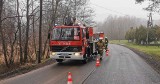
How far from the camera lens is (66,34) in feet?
69.5

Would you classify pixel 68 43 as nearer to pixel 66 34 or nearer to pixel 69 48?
pixel 69 48

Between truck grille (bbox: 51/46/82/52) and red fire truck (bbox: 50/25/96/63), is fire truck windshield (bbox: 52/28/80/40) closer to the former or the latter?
red fire truck (bbox: 50/25/96/63)

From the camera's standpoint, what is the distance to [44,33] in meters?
36.2

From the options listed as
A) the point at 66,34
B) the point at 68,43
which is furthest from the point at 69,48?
the point at 66,34

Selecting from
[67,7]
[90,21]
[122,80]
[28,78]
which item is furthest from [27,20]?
[90,21]

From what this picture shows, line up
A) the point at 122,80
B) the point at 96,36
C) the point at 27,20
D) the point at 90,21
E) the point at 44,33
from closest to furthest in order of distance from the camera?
1. the point at 122,80
2. the point at 27,20
3. the point at 96,36
4. the point at 44,33
5. the point at 90,21

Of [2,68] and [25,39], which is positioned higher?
[25,39]

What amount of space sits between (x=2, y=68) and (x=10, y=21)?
4.21 meters

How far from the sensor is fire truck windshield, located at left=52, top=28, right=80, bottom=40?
2103 cm

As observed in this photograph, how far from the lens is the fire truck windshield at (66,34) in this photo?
2103 centimetres

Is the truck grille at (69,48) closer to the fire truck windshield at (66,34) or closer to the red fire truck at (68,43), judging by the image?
the red fire truck at (68,43)

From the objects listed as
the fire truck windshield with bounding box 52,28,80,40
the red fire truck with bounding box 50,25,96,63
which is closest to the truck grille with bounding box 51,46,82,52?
the red fire truck with bounding box 50,25,96,63

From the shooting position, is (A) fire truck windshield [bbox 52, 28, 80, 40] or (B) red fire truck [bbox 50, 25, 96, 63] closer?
(B) red fire truck [bbox 50, 25, 96, 63]

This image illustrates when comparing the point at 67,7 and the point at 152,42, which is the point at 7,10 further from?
the point at 152,42
